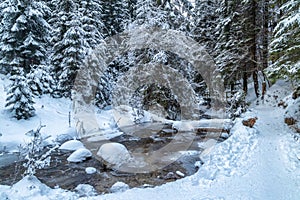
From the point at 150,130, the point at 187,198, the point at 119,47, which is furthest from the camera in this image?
the point at 119,47

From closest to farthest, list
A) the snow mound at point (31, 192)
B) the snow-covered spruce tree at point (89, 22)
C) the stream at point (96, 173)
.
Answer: the snow mound at point (31, 192), the stream at point (96, 173), the snow-covered spruce tree at point (89, 22)

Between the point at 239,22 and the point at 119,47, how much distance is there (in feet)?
31.9

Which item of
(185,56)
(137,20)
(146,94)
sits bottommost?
(146,94)

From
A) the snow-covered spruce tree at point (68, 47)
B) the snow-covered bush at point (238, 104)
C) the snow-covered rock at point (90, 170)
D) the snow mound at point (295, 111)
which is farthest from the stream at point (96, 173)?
the snow-covered spruce tree at point (68, 47)

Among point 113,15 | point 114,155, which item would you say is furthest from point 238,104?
point 113,15

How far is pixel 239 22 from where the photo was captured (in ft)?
50.2

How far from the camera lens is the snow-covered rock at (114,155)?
26.7 ft

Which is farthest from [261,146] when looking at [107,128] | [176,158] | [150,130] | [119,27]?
[119,27]

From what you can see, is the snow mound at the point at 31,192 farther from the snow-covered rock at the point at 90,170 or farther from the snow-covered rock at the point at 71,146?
the snow-covered rock at the point at 71,146

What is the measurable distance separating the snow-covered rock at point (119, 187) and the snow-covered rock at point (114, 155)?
1757 mm

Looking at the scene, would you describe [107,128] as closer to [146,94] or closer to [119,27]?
[146,94]

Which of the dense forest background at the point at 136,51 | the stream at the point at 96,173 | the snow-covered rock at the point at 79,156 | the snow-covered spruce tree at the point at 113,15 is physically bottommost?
the stream at the point at 96,173

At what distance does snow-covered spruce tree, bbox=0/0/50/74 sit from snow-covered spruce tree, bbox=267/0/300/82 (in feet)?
45.8

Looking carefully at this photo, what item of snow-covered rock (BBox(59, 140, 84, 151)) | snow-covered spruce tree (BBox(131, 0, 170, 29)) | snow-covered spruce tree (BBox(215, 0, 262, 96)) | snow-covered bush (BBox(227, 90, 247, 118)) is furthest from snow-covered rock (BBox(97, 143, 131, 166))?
snow-covered spruce tree (BBox(215, 0, 262, 96))
